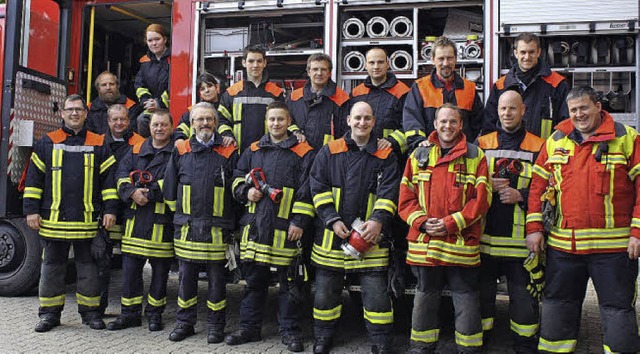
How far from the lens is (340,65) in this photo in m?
4.96

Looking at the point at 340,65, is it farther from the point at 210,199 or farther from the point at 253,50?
the point at 210,199

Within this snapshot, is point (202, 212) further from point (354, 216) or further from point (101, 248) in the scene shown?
point (354, 216)

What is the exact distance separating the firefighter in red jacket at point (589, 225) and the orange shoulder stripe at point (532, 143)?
221 millimetres

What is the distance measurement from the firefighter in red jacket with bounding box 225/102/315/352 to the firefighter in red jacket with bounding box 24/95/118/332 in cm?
118

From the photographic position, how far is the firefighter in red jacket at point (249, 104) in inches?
190

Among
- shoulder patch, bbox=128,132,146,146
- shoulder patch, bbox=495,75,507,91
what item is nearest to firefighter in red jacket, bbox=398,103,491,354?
shoulder patch, bbox=495,75,507,91

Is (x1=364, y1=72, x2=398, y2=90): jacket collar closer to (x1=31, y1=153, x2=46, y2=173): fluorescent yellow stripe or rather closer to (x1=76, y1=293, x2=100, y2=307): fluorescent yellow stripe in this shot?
(x1=31, y1=153, x2=46, y2=173): fluorescent yellow stripe

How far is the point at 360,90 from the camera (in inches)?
181

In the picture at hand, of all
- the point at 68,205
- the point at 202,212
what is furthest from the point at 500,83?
the point at 68,205

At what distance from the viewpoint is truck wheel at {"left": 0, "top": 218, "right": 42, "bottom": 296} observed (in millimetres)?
5453

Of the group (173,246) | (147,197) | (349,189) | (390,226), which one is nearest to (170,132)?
(147,197)

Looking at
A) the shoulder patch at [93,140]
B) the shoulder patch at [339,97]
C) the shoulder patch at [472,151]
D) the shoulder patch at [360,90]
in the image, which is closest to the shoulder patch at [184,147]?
the shoulder patch at [93,140]

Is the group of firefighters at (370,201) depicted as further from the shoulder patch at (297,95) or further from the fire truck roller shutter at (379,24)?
the fire truck roller shutter at (379,24)

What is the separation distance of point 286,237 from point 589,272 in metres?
1.95
